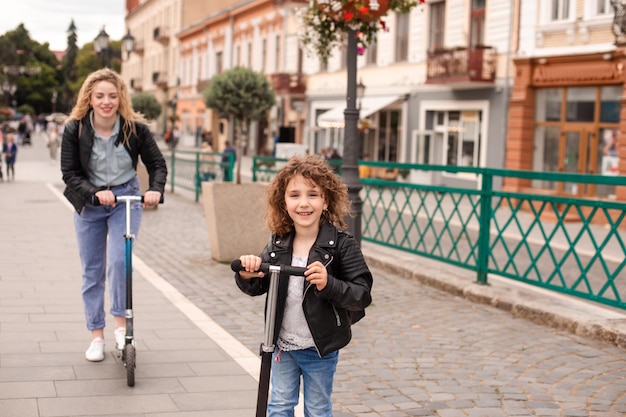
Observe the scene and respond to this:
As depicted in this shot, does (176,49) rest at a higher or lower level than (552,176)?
higher

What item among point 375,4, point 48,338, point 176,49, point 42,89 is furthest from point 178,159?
point 42,89

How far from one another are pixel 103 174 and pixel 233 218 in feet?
15.4

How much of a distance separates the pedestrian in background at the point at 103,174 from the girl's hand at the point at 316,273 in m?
2.32

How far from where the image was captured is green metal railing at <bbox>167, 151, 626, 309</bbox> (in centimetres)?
743

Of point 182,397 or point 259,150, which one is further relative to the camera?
point 259,150

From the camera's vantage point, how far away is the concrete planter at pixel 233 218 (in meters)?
10.1

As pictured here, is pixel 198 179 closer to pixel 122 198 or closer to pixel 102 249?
pixel 102 249

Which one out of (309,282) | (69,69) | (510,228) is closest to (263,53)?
(510,228)

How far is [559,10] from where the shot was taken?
870 inches

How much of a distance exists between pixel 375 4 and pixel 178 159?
49.6 ft

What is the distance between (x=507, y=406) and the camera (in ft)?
16.3

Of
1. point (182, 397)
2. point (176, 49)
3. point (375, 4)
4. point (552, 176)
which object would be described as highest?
point (176, 49)

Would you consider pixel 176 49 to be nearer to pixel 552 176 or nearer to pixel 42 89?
pixel 552 176

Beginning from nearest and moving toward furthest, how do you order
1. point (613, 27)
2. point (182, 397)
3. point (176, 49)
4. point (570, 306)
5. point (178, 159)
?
point (182, 397) < point (570, 306) < point (613, 27) < point (178, 159) < point (176, 49)
